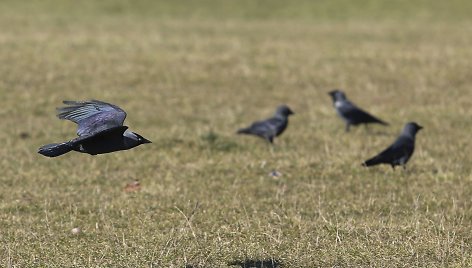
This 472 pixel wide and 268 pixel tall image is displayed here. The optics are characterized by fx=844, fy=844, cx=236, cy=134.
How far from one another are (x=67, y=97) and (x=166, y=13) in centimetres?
2695

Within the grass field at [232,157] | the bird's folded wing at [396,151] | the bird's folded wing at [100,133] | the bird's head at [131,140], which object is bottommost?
the grass field at [232,157]

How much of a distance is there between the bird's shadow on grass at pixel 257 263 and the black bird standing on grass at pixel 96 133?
1296 millimetres

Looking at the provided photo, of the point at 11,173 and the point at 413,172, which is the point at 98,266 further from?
the point at 413,172

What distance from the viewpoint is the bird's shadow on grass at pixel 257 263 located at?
22.9ft

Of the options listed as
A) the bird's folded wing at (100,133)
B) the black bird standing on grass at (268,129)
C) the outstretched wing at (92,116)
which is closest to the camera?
the bird's folded wing at (100,133)

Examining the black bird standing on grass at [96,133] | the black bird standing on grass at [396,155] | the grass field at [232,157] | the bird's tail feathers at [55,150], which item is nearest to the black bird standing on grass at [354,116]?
the grass field at [232,157]

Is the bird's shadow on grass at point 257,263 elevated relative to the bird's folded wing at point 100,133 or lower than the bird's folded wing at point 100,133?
lower

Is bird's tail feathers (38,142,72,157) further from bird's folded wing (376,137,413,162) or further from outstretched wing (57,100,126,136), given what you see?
bird's folded wing (376,137,413,162)

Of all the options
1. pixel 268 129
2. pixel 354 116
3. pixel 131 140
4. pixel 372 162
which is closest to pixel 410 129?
pixel 372 162

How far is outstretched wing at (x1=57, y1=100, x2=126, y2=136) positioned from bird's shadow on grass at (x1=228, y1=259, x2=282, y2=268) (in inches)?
60.0

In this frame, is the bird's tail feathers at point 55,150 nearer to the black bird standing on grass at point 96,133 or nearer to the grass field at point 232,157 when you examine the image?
the black bird standing on grass at point 96,133

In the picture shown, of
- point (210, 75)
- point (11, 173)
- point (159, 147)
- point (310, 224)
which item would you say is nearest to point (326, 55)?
point (210, 75)

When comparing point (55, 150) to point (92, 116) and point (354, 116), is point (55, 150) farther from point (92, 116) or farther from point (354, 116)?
point (354, 116)

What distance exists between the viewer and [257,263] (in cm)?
707
